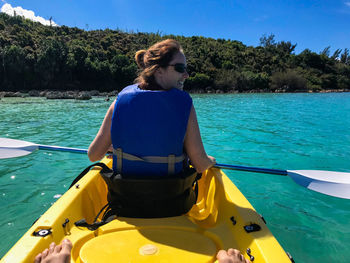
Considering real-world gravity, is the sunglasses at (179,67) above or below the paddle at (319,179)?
above

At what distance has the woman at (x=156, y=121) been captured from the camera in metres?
1.29

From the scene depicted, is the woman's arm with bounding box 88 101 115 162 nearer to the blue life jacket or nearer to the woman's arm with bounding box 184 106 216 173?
the blue life jacket

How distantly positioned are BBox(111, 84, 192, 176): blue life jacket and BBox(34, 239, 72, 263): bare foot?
0.44m

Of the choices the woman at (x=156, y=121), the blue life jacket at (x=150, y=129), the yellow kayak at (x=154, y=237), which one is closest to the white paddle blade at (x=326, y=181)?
the yellow kayak at (x=154, y=237)

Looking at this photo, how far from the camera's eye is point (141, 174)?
1.37 m

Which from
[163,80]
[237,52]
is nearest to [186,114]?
[163,80]

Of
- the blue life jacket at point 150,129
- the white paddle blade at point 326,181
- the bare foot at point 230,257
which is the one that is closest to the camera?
the bare foot at point 230,257

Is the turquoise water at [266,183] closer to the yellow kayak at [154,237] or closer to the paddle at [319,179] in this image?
the paddle at [319,179]

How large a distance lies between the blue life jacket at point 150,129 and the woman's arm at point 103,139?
68mm

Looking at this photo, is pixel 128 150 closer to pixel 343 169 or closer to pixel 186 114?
pixel 186 114

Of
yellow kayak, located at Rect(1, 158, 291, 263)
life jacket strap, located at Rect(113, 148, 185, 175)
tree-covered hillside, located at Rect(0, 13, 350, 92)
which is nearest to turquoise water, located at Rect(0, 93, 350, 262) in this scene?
yellow kayak, located at Rect(1, 158, 291, 263)

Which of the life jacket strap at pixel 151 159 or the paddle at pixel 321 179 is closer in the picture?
the life jacket strap at pixel 151 159

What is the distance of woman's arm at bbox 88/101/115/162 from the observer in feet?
4.58

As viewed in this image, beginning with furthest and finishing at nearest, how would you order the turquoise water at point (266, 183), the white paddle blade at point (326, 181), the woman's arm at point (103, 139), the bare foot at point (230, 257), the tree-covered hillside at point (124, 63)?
the tree-covered hillside at point (124, 63), the white paddle blade at point (326, 181), the turquoise water at point (266, 183), the woman's arm at point (103, 139), the bare foot at point (230, 257)
